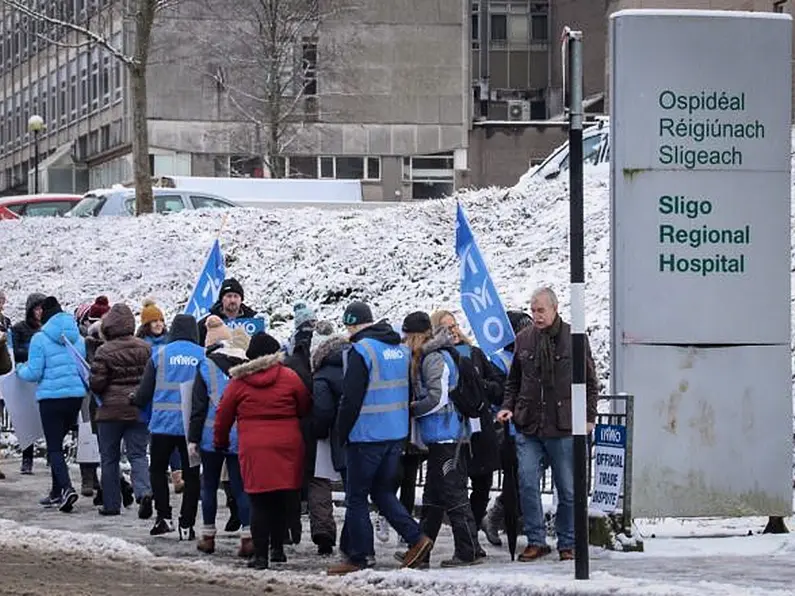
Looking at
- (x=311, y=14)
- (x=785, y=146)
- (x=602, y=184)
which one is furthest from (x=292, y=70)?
(x=785, y=146)

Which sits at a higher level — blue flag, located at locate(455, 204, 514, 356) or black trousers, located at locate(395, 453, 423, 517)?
blue flag, located at locate(455, 204, 514, 356)

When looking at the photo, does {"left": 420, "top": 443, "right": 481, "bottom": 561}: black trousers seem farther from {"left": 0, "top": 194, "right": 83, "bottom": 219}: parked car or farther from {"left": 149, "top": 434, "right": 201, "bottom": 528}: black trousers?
{"left": 0, "top": 194, "right": 83, "bottom": 219}: parked car

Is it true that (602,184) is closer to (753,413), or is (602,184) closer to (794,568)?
(753,413)

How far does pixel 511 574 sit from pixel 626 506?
5.56 feet

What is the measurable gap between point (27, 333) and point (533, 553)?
858 cm

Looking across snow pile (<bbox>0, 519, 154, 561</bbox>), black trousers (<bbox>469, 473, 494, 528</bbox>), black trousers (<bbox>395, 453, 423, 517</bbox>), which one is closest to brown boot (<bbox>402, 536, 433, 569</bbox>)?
black trousers (<bbox>395, 453, 423, 517</bbox>)

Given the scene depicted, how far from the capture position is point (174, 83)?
64.0 metres

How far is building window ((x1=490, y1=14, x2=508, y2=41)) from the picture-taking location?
7425 centimetres

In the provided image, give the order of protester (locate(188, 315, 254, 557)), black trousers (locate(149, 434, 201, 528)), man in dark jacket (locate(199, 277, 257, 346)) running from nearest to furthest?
protester (locate(188, 315, 254, 557)), black trousers (locate(149, 434, 201, 528)), man in dark jacket (locate(199, 277, 257, 346))

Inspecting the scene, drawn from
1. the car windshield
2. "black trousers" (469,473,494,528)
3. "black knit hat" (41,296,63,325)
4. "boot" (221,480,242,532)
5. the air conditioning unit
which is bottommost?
"boot" (221,480,242,532)

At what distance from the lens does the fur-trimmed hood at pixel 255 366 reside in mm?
13945

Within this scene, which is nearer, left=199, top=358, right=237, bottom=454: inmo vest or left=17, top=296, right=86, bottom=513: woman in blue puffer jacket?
left=199, top=358, right=237, bottom=454: inmo vest

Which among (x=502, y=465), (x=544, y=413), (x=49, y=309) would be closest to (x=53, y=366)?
(x=49, y=309)

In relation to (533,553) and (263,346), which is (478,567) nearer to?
(533,553)
